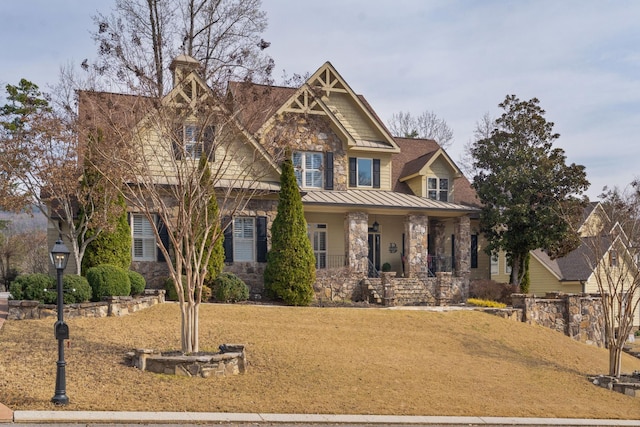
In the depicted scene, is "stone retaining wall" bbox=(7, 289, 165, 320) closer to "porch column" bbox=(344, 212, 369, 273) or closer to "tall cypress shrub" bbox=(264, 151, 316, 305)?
"tall cypress shrub" bbox=(264, 151, 316, 305)

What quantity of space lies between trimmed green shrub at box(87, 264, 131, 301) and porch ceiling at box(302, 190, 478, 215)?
861 cm

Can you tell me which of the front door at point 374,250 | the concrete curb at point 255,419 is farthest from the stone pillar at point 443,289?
the concrete curb at point 255,419

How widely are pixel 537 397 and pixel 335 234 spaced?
47.2 feet

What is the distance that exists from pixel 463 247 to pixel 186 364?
18.3m

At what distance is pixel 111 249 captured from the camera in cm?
2083

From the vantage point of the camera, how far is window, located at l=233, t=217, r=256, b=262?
2450cm

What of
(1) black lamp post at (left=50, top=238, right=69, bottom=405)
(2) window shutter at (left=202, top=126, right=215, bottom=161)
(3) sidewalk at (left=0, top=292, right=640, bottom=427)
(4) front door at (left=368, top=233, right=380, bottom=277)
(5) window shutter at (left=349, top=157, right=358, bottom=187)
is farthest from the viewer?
(4) front door at (left=368, top=233, right=380, bottom=277)

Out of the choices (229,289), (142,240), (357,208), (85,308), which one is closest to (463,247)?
(357,208)

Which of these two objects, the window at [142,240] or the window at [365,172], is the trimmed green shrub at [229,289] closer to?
the window at [142,240]

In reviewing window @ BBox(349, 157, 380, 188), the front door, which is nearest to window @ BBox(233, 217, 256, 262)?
window @ BBox(349, 157, 380, 188)

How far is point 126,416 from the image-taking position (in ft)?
33.8

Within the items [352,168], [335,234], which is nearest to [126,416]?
[335,234]

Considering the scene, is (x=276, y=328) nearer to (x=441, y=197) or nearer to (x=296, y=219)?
(x=296, y=219)

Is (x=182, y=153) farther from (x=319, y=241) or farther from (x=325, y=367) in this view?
(x=319, y=241)
